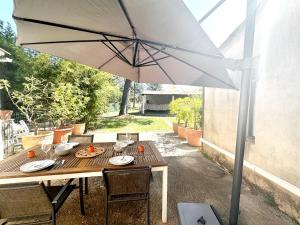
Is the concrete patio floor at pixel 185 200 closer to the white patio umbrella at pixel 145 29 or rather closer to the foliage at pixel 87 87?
the white patio umbrella at pixel 145 29

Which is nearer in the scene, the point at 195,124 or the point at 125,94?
the point at 195,124

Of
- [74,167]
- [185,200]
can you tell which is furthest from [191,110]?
[74,167]

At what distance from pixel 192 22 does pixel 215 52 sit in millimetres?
373

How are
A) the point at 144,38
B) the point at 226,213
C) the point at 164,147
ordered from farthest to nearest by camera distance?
1. the point at 164,147
2. the point at 226,213
3. the point at 144,38

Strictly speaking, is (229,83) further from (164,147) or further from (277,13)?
(164,147)

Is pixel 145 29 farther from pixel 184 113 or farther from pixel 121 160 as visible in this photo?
pixel 184 113

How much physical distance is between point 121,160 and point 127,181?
1.32 ft

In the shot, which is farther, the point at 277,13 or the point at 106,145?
the point at 106,145

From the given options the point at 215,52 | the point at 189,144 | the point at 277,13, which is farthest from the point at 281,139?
the point at 189,144

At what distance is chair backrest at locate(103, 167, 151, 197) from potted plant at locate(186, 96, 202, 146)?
4931 millimetres

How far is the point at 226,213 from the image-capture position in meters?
3.24

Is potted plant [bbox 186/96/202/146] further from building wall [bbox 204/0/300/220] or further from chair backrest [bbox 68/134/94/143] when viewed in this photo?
chair backrest [bbox 68/134/94/143]

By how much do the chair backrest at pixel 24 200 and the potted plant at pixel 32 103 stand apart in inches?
139

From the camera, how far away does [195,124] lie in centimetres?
765
